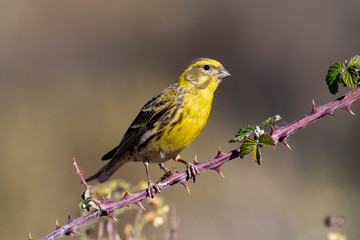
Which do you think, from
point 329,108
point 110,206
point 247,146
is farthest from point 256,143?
point 110,206

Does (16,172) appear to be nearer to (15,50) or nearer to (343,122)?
(15,50)

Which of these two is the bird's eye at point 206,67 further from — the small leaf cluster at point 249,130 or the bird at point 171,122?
the small leaf cluster at point 249,130

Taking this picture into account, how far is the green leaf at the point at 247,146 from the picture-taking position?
2359 millimetres

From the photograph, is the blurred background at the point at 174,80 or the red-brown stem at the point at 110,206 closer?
the red-brown stem at the point at 110,206

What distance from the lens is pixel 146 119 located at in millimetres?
4875

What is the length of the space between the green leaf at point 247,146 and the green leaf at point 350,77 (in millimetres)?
448

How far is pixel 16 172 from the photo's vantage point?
8969 millimetres

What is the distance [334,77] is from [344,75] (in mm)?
41

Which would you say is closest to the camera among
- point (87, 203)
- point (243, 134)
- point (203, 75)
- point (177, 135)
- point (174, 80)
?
point (243, 134)

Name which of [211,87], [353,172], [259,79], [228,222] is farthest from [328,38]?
[211,87]

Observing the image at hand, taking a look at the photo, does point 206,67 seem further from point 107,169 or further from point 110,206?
point 110,206

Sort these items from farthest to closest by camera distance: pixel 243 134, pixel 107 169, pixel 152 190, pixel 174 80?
1. pixel 174 80
2. pixel 107 169
3. pixel 152 190
4. pixel 243 134

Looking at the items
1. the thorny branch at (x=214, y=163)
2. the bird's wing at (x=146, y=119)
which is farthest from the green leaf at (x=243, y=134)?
the bird's wing at (x=146, y=119)

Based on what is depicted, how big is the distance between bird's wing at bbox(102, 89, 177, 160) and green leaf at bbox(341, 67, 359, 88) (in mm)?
2589
